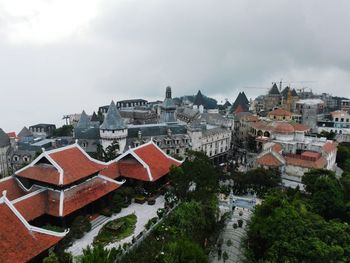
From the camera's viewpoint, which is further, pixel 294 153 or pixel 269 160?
pixel 294 153

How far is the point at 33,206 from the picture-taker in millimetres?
26203

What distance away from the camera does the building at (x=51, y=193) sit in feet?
70.2

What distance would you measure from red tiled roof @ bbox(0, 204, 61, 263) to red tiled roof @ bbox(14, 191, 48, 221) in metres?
2.69

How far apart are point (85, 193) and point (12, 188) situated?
660 cm

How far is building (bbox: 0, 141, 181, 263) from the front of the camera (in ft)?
70.2

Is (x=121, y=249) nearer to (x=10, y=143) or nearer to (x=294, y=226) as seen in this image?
(x=294, y=226)

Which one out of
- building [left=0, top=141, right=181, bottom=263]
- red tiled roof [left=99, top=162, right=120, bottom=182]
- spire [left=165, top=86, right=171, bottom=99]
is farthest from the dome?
red tiled roof [left=99, top=162, right=120, bottom=182]

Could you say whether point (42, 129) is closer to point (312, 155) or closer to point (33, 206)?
point (33, 206)

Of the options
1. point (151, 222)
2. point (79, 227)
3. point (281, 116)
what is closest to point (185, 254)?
point (151, 222)

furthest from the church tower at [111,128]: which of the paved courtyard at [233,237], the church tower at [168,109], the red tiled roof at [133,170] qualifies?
the paved courtyard at [233,237]

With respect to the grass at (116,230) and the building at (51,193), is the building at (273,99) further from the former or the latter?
the grass at (116,230)

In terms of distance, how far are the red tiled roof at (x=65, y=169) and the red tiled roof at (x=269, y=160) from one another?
79.9 ft

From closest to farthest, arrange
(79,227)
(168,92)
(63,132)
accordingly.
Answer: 1. (79,227)
2. (168,92)
3. (63,132)

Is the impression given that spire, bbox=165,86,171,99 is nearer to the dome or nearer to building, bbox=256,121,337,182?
building, bbox=256,121,337,182
